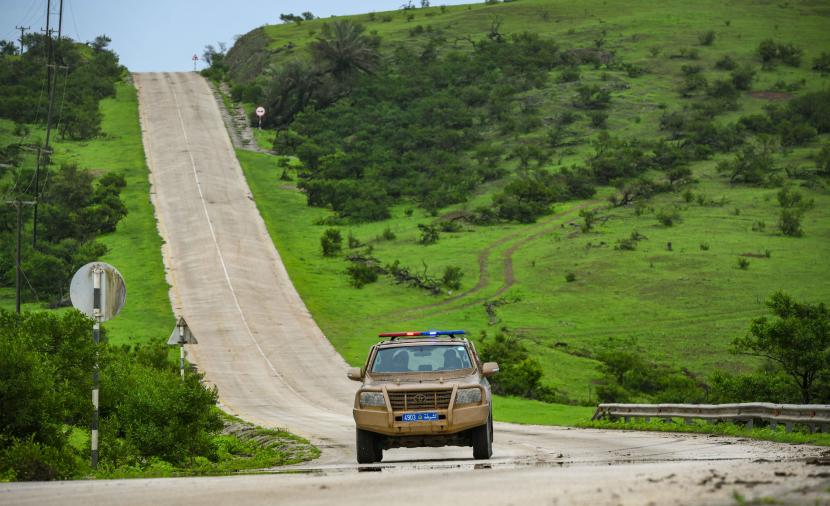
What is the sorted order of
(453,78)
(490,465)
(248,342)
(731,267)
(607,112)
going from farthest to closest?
(453,78), (607,112), (731,267), (248,342), (490,465)

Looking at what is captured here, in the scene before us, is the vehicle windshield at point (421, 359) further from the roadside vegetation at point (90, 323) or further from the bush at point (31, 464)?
the bush at point (31, 464)

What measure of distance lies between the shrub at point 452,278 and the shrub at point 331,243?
10.4 m

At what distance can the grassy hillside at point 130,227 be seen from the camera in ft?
157

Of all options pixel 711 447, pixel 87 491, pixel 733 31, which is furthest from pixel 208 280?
pixel 733 31

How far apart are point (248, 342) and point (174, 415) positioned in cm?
2739

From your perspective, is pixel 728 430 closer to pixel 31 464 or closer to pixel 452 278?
pixel 31 464

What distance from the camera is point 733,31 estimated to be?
12344 cm

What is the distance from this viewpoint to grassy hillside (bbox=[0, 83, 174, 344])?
47906mm

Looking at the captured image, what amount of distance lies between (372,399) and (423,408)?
0.80 meters

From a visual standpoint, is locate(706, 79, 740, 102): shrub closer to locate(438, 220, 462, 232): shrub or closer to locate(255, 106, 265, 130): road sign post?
locate(438, 220, 462, 232): shrub

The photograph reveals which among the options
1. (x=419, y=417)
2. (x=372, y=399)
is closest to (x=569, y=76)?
Answer: (x=372, y=399)

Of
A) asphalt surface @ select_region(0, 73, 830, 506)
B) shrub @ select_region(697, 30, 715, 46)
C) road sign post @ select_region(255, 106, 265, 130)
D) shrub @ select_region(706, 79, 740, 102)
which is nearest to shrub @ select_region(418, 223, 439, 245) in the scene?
asphalt surface @ select_region(0, 73, 830, 506)

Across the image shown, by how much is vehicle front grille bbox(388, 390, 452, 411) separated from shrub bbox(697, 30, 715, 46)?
108757 millimetres

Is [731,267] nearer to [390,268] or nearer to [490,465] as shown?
[390,268]
